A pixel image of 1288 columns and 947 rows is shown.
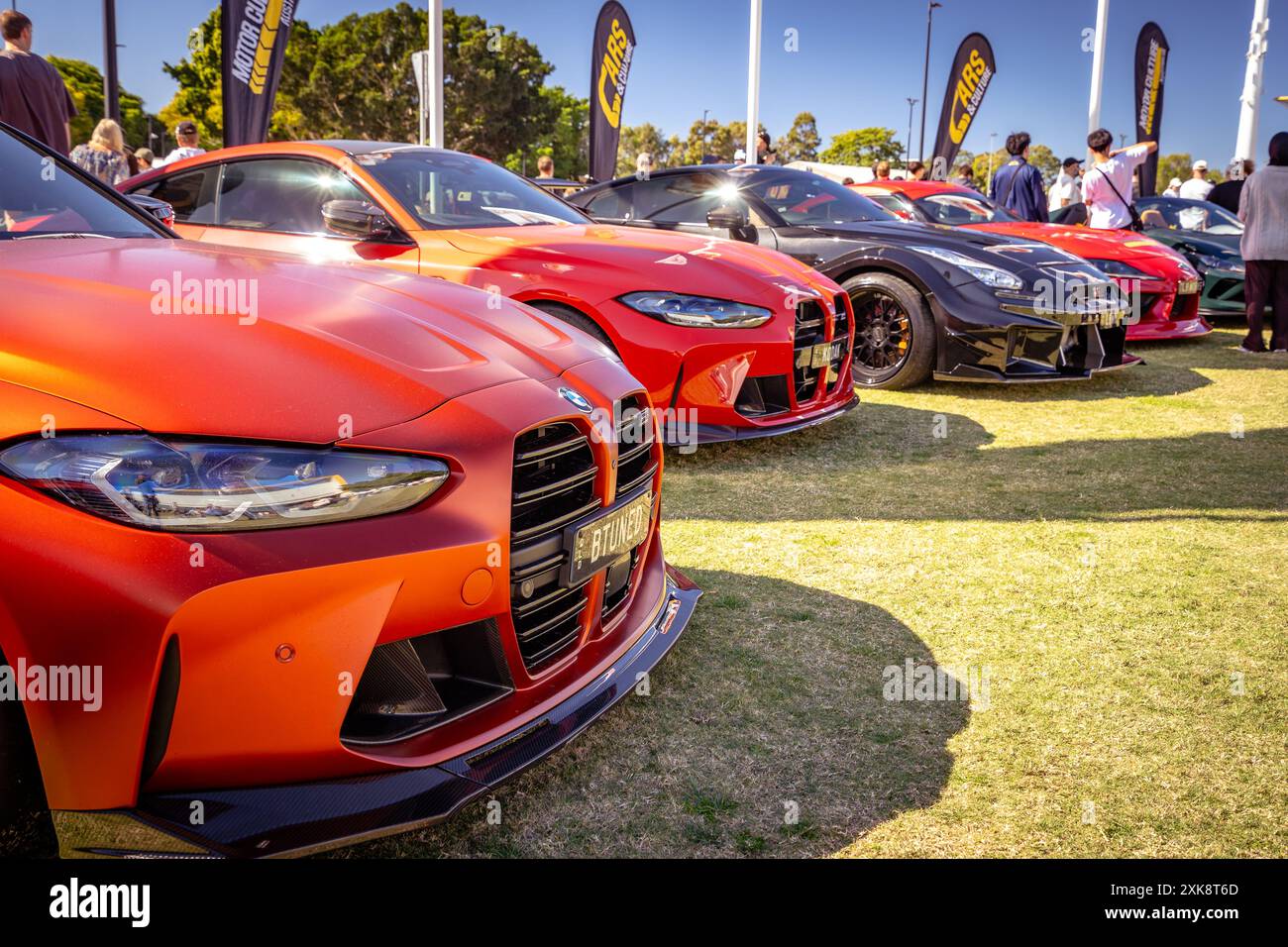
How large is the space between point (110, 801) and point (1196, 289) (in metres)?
9.56

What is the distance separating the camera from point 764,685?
264 centimetres

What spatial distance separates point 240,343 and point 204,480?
353mm

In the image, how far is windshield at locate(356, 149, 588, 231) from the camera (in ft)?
15.2

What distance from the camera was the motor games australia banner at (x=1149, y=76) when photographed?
61.8ft

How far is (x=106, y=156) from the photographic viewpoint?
8.00 metres

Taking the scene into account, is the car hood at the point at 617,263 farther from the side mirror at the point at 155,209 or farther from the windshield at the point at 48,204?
the windshield at the point at 48,204

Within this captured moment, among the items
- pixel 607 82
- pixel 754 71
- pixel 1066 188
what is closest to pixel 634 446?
pixel 1066 188

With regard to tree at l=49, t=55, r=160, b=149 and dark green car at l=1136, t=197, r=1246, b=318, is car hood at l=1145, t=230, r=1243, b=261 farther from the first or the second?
tree at l=49, t=55, r=160, b=149

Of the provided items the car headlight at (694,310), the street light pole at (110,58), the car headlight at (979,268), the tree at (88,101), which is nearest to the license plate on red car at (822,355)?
the car headlight at (694,310)

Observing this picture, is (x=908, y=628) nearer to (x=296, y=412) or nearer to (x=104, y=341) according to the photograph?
(x=296, y=412)

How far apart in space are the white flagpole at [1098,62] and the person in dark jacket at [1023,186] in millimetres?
10252

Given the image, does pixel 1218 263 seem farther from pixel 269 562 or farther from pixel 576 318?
pixel 269 562
